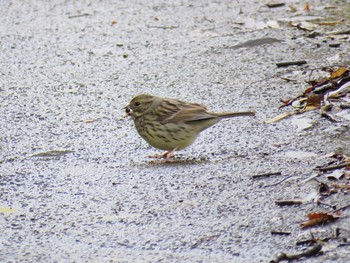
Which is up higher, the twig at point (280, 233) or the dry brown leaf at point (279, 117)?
the twig at point (280, 233)

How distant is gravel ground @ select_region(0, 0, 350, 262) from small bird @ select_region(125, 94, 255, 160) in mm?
142

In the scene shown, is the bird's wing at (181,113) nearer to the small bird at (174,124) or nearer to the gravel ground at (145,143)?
the small bird at (174,124)

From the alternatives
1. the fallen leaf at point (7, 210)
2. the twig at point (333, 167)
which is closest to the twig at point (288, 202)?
the twig at point (333, 167)

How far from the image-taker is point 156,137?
24.2 ft

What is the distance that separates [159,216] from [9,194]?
1181 millimetres

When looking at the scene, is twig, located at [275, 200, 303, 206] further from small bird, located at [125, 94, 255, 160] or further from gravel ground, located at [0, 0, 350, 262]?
small bird, located at [125, 94, 255, 160]

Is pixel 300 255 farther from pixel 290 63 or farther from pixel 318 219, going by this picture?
pixel 290 63

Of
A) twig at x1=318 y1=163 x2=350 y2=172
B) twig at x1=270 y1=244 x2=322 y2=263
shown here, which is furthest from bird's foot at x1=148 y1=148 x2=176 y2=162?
twig at x1=270 y1=244 x2=322 y2=263

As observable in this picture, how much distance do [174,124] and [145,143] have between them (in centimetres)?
60

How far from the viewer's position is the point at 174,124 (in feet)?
24.1

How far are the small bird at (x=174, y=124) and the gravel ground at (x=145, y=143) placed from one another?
14 cm

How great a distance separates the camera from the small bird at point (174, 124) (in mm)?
7332

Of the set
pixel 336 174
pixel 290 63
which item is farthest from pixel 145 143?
pixel 290 63

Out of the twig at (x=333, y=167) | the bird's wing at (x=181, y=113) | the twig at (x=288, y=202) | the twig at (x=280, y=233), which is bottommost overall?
the twig at (x=333, y=167)
